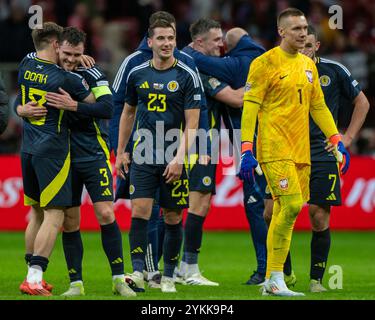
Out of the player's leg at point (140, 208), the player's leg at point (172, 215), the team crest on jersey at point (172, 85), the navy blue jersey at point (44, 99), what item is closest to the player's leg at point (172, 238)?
the player's leg at point (172, 215)

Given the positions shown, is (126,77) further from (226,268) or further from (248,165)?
(226,268)

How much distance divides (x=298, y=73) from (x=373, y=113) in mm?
10974

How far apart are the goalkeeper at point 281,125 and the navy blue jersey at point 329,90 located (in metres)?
0.72

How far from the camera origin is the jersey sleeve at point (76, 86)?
884 cm

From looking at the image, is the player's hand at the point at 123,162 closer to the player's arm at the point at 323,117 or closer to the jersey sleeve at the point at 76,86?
the jersey sleeve at the point at 76,86

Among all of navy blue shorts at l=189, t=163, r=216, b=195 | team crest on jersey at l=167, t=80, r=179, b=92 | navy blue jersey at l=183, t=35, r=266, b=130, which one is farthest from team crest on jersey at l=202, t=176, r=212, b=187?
team crest on jersey at l=167, t=80, r=179, b=92

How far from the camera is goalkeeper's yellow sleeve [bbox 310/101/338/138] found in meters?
9.02

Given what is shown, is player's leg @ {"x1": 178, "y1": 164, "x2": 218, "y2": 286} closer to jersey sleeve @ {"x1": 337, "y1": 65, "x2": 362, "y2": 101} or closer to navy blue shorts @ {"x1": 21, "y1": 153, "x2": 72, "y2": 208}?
jersey sleeve @ {"x1": 337, "y1": 65, "x2": 362, "y2": 101}

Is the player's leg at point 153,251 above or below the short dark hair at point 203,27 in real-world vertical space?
below

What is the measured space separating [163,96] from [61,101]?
3.37ft

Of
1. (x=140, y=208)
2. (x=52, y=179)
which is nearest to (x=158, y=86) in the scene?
(x=140, y=208)

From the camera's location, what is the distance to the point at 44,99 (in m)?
8.79

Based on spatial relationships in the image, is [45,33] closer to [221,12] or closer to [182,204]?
[182,204]

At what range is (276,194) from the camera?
8.77m
